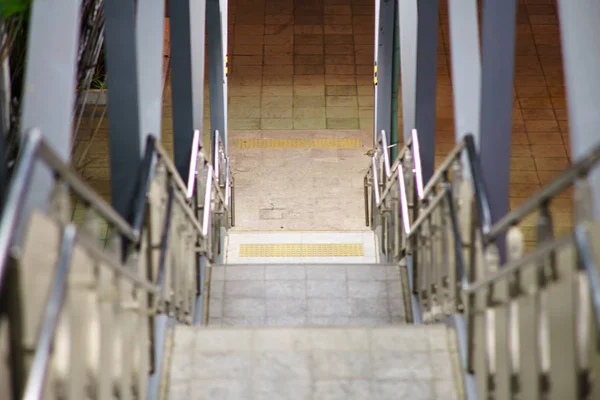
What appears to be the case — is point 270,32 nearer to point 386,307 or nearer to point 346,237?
point 346,237

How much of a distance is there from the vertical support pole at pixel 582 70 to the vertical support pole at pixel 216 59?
502 centimetres

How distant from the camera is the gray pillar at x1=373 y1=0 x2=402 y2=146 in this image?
8898mm

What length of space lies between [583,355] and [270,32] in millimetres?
10810

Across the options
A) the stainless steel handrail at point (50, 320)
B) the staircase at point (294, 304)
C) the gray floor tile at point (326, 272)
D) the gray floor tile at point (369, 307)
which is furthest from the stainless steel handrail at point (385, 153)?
the stainless steel handrail at point (50, 320)

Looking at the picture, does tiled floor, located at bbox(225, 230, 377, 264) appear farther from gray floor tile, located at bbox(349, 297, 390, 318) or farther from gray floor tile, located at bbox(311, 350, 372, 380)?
gray floor tile, located at bbox(311, 350, 372, 380)

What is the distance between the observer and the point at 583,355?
7.82 feet

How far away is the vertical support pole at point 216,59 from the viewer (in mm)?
8539

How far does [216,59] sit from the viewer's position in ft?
28.6

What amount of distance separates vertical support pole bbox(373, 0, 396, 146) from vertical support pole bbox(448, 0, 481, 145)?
12.5 ft

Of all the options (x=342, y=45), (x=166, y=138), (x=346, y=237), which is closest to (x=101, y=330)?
(x=346, y=237)

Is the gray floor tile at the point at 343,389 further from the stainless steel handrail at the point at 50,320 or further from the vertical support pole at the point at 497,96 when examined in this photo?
the stainless steel handrail at the point at 50,320

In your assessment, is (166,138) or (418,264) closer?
(418,264)

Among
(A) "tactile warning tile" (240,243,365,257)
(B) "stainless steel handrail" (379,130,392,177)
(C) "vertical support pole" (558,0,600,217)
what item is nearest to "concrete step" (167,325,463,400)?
(C) "vertical support pole" (558,0,600,217)

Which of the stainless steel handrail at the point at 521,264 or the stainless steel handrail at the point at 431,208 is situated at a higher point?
the stainless steel handrail at the point at 431,208
